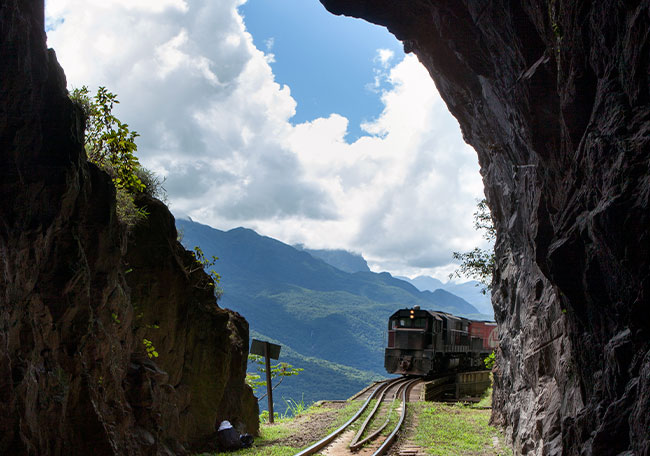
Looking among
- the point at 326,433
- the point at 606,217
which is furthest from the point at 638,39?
the point at 326,433

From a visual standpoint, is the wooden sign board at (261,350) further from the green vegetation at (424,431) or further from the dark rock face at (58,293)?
the dark rock face at (58,293)

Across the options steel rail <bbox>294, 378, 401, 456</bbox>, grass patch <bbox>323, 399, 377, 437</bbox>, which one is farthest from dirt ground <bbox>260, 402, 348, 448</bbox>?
steel rail <bbox>294, 378, 401, 456</bbox>

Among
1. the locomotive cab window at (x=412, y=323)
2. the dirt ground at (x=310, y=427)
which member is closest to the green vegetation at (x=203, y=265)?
the dirt ground at (x=310, y=427)

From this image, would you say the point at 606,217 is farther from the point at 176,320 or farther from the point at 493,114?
the point at 176,320

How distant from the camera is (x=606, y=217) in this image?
5.35 metres

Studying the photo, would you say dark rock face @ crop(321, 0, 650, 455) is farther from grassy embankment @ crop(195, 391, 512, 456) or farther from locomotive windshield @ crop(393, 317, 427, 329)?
locomotive windshield @ crop(393, 317, 427, 329)

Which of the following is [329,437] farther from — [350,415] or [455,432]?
[350,415]

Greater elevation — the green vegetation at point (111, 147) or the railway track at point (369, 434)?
the green vegetation at point (111, 147)

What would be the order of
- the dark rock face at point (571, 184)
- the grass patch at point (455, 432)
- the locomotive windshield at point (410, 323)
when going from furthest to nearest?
the locomotive windshield at point (410, 323), the grass patch at point (455, 432), the dark rock face at point (571, 184)

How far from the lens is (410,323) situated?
33.5m

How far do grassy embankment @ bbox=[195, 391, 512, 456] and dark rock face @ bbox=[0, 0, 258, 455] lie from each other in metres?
4.32

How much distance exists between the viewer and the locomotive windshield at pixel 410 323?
108 ft

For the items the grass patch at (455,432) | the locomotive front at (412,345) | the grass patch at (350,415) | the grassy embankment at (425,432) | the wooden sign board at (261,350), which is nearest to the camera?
the grassy embankment at (425,432)

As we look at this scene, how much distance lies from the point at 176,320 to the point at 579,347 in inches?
334
